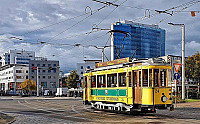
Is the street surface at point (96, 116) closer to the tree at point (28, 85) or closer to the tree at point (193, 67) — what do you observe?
the tree at point (193, 67)

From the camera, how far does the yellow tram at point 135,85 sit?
1705 cm

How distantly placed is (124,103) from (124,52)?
11701 cm

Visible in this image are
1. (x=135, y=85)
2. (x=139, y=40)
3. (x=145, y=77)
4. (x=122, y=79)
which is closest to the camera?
(x=145, y=77)

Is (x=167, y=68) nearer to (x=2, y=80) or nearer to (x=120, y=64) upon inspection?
(x=120, y=64)

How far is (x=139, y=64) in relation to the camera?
18.0 m

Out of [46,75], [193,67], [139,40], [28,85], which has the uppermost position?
[139,40]

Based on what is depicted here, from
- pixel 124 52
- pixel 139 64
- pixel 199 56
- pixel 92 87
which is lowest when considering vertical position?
pixel 92 87

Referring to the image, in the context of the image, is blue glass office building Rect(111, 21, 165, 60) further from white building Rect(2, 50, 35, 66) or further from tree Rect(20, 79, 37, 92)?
white building Rect(2, 50, 35, 66)

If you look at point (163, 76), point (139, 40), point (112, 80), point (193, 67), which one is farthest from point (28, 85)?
point (163, 76)

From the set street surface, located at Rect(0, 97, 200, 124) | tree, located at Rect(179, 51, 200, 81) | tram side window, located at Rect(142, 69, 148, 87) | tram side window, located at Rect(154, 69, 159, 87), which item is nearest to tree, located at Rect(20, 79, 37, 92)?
tree, located at Rect(179, 51, 200, 81)

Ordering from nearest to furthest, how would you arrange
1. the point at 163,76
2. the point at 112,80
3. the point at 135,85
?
the point at 163,76 → the point at 135,85 → the point at 112,80

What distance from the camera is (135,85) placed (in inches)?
707

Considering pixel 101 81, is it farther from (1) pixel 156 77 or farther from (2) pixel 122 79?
(1) pixel 156 77

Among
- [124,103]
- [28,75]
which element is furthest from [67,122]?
[28,75]
